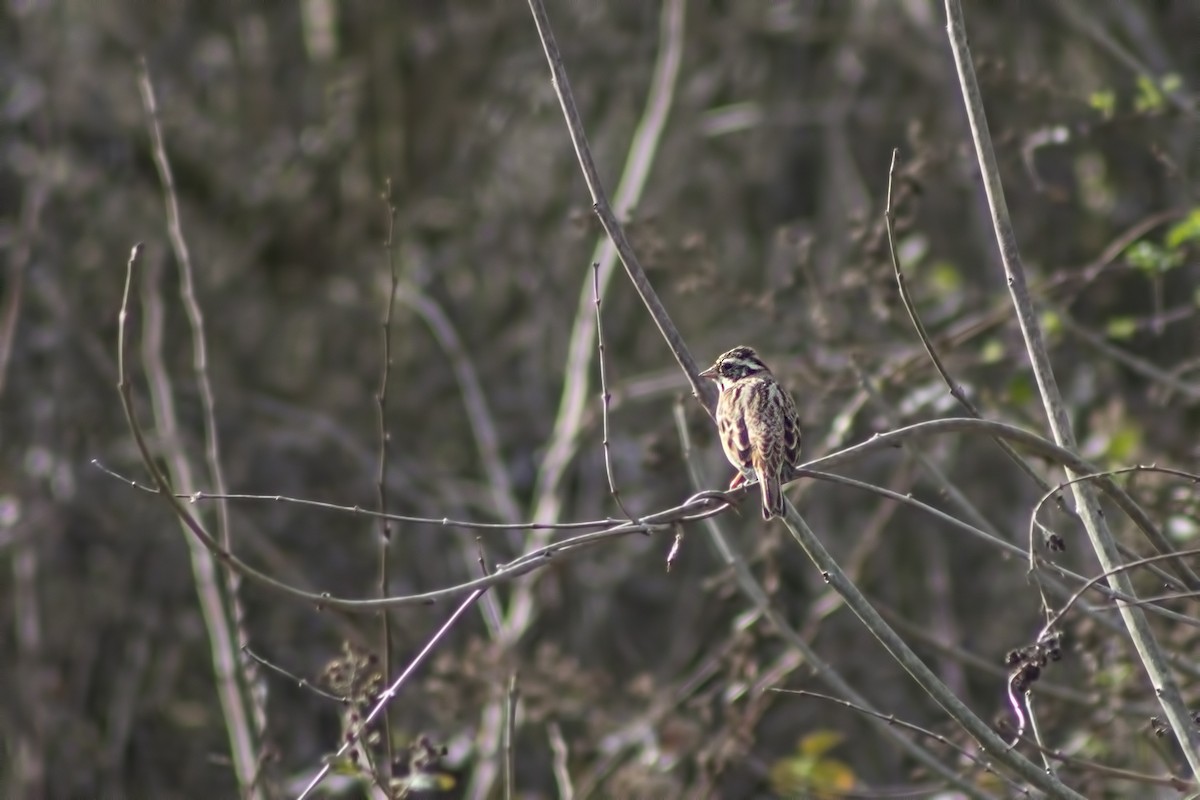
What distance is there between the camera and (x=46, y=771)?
7.69m

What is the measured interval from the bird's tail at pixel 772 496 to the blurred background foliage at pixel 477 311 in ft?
9.43

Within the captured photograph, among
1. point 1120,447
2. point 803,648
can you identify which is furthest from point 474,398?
point 803,648

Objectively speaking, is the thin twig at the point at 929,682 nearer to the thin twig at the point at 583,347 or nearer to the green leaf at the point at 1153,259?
the green leaf at the point at 1153,259

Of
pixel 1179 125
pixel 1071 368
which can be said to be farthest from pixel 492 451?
pixel 1179 125

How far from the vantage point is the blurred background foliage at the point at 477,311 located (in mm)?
7984

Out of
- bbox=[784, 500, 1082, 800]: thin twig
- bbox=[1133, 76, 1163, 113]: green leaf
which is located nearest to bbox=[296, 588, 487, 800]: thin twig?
bbox=[784, 500, 1082, 800]: thin twig

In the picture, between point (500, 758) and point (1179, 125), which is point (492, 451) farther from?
point (1179, 125)

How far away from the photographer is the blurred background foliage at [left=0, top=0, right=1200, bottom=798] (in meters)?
7.98

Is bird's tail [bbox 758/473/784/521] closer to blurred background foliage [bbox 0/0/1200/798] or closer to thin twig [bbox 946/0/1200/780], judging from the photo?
thin twig [bbox 946/0/1200/780]

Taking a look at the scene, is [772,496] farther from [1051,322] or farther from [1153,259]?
[1051,322]

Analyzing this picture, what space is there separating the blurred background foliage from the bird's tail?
2.87 meters

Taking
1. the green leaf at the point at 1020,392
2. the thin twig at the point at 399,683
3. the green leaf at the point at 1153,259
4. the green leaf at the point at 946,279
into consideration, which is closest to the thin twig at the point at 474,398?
the green leaf at the point at 946,279

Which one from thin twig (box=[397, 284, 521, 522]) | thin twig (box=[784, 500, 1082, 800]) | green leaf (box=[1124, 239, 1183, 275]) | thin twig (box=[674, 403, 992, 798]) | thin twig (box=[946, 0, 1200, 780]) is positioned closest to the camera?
thin twig (box=[784, 500, 1082, 800])

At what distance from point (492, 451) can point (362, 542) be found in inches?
60.6
